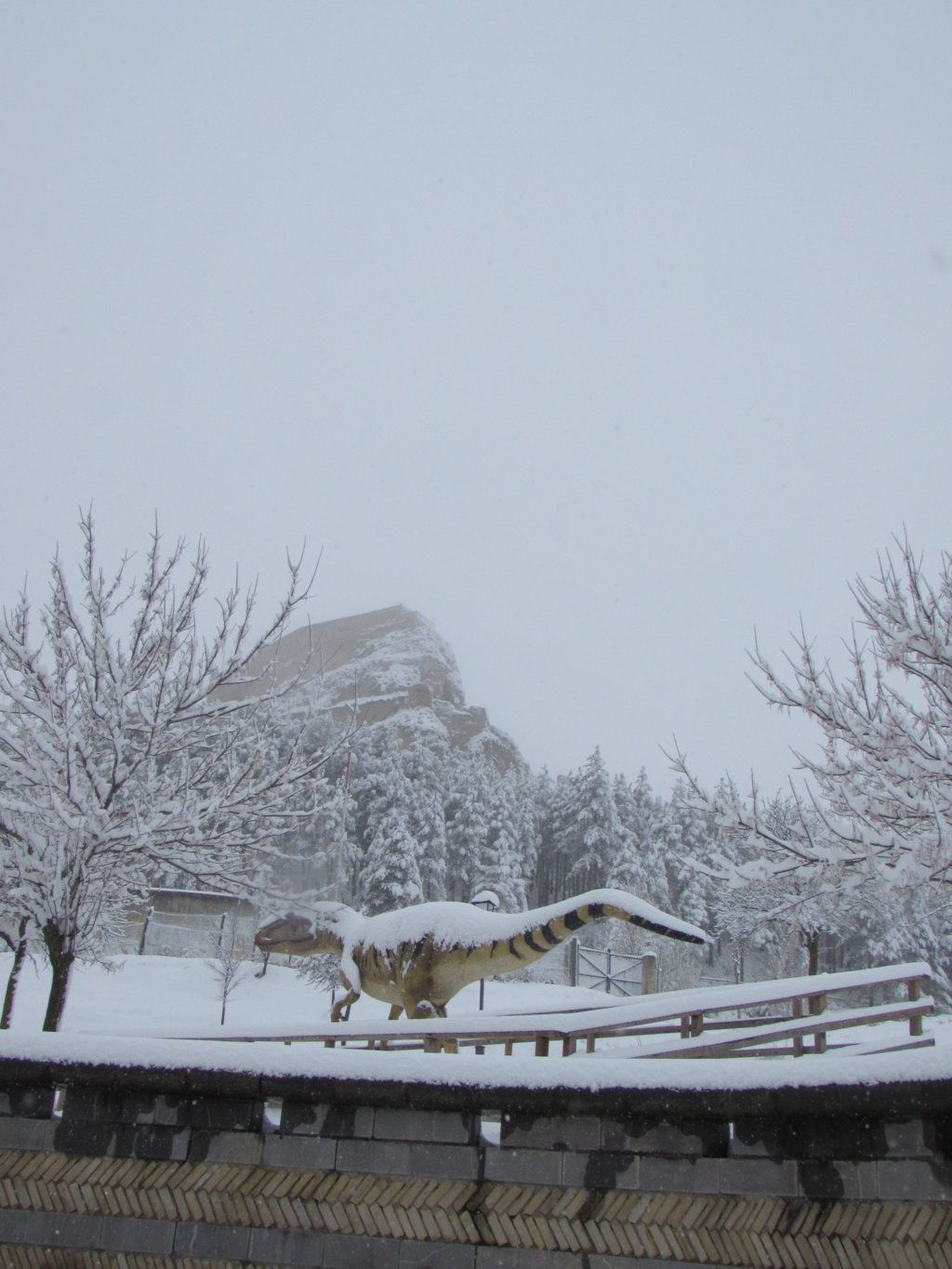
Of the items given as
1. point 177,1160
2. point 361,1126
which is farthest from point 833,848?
point 177,1160

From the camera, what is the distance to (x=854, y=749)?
9547 mm

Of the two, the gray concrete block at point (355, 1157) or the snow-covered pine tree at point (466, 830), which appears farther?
the snow-covered pine tree at point (466, 830)

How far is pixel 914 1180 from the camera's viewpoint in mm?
3834

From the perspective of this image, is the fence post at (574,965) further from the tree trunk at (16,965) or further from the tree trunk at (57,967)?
the tree trunk at (57,967)

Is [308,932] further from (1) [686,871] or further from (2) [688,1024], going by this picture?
(1) [686,871]

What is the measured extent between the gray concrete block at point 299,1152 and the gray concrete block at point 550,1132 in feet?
2.60

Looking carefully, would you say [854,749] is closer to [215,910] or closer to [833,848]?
[833,848]


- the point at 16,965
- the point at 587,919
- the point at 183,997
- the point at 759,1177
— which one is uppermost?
the point at 587,919

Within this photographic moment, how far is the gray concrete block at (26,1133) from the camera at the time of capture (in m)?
4.84

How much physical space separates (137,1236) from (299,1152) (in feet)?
2.82

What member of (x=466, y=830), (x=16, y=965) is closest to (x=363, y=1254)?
(x=16, y=965)

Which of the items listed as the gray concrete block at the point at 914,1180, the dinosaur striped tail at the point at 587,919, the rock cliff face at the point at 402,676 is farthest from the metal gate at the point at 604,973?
the rock cliff face at the point at 402,676

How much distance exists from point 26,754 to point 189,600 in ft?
7.52

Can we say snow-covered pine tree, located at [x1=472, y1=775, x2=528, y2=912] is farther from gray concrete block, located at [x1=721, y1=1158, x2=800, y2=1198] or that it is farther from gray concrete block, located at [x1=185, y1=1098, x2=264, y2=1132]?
gray concrete block, located at [x1=721, y1=1158, x2=800, y2=1198]
